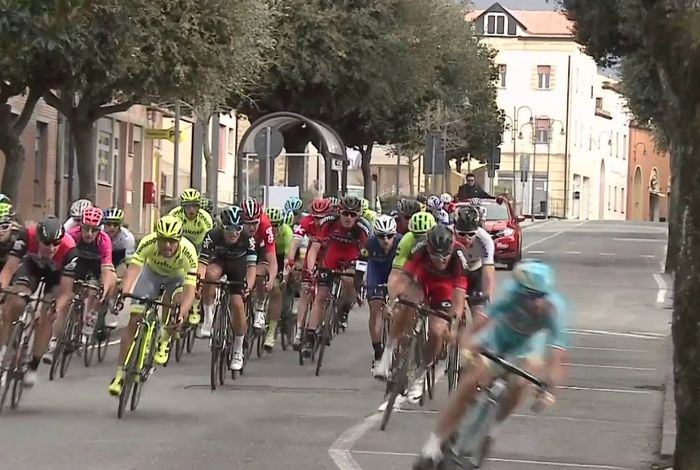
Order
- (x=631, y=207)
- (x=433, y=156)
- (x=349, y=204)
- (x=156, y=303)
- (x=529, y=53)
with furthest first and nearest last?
(x=631, y=207), (x=529, y=53), (x=433, y=156), (x=349, y=204), (x=156, y=303)

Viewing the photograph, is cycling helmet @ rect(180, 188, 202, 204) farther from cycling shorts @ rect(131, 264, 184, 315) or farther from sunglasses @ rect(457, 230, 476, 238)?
sunglasses @ rect(457, 230, 476, 238)

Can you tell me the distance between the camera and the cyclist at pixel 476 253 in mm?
13609

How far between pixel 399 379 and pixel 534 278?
Answer: 3.16 metres

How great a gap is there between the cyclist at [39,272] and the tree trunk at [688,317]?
17.7 feet

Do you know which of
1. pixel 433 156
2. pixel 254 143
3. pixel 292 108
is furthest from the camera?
pixel 292 108

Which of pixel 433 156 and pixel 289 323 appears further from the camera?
pixel 433 156

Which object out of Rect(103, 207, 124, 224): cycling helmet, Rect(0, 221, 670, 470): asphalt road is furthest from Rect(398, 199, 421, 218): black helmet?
Rect(103, 207, 124, 224): cycling helmet

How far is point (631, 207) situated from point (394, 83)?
253 feet

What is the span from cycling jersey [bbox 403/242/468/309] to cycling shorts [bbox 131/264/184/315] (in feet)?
7.32

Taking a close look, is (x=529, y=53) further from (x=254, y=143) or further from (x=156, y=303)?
(x=156, y=303)

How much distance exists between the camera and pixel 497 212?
3631cm

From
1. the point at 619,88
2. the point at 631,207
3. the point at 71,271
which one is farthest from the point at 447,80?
the point at 631,207

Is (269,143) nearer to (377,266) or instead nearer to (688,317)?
(377,266)

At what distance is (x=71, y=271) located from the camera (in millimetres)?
13047
